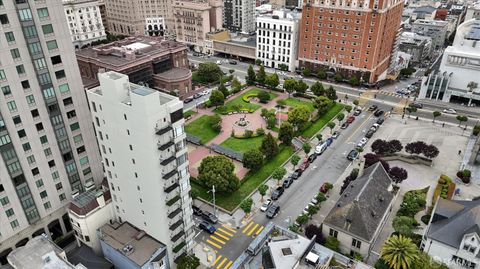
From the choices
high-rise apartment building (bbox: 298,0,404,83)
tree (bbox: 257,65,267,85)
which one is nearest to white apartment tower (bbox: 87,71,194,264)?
tree (bbox: 257,65,267,85)

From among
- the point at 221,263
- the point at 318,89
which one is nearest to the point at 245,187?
the point at 221,263

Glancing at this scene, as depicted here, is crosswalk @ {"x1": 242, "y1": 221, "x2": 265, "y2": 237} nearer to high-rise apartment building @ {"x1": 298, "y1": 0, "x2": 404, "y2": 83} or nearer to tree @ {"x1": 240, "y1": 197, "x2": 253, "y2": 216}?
tree @ {"x1": 240, "y1": 197, "x2": 253, "y2": 216}

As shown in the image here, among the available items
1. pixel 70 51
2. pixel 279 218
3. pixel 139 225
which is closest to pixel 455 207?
pixel 279 218

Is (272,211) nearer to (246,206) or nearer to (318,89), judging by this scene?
(246,206)

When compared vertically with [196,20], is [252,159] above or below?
below

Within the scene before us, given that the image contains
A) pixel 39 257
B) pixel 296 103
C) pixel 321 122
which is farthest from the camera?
pixel 296 103

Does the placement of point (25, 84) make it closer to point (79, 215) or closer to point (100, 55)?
point (79, 215)

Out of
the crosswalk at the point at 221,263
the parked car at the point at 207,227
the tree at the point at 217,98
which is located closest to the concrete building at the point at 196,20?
the tree at the point at 217,98
